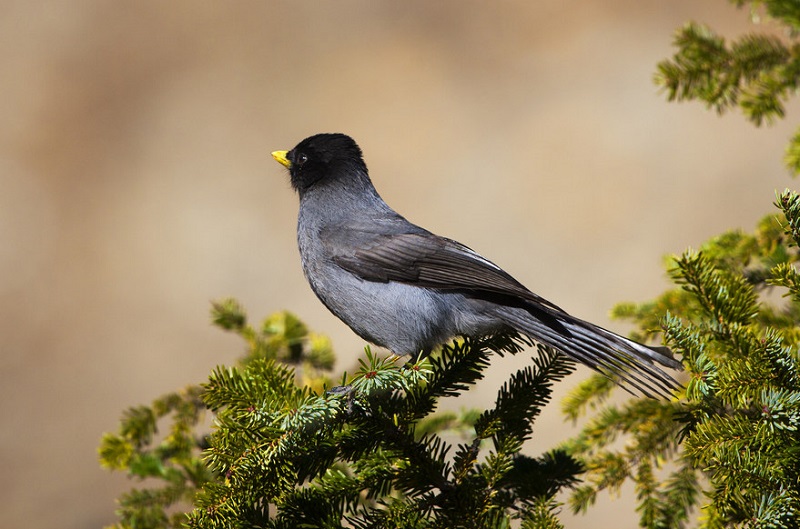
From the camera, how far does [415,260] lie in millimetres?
3393

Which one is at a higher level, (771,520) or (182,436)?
(182,436)

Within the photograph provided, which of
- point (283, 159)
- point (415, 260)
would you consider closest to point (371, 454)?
point (415, 260)

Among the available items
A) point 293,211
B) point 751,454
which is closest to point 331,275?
point 751,454

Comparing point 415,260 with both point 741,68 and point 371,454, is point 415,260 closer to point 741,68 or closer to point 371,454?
point 371,454

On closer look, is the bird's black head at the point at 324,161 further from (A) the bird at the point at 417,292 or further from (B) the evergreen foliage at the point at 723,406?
(B) the evergreen foliage at the point at 723,406

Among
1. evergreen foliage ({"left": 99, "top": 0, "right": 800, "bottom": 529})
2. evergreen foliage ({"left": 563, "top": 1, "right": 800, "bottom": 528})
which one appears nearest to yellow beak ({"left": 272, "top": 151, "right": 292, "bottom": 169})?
evergreen foliage ({"left": 99, "top": 0, "right": 800, "bottom": 529})

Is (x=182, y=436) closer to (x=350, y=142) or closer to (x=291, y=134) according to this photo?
(x=350, y=142)

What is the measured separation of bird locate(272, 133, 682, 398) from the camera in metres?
2.65

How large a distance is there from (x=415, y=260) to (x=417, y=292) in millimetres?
147

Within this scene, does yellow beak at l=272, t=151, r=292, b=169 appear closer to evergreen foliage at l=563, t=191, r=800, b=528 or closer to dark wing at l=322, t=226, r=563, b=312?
dark wing at l=322, t=226, r=563, b=312

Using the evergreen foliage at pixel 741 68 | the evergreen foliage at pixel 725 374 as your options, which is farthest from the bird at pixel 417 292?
the evergreen foliage at pixel 741 68

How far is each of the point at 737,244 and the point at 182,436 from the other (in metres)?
2.42

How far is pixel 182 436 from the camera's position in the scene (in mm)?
3074

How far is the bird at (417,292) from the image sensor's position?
2654 millimetres
